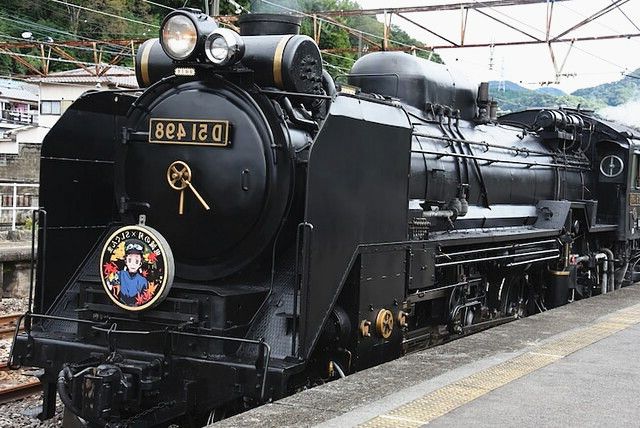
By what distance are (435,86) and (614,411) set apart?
4.47 m

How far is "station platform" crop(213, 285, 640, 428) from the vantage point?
4566 millimetres

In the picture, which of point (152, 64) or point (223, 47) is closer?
point (223, 47)

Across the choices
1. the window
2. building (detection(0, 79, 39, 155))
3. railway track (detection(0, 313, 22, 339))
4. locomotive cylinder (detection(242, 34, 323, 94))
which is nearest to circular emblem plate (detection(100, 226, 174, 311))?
locomotive cylinder (detection(242, 34, 323, 94))

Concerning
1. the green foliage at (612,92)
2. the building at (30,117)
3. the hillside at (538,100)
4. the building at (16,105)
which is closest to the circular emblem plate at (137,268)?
the building at (30,117)

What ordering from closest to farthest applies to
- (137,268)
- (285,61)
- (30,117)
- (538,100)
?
1. (137,268)
2. (285,61)
3. (30,117)
4. (538,100)

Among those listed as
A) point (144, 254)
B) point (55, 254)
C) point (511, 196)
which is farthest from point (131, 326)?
point (511, 196)

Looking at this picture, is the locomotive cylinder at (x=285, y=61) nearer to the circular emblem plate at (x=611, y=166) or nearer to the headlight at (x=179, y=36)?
the headlight at (x=179, y=36)

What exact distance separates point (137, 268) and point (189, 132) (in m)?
1.03

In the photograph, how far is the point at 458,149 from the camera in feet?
27.7

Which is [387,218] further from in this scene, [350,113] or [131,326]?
[131,326]

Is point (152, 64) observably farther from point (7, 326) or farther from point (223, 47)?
point (7, 326)

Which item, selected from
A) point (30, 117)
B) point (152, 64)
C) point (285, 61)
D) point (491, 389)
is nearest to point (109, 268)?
point (152, 64)

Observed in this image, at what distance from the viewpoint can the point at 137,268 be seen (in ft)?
17.6

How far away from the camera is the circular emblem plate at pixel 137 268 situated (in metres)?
5.30
